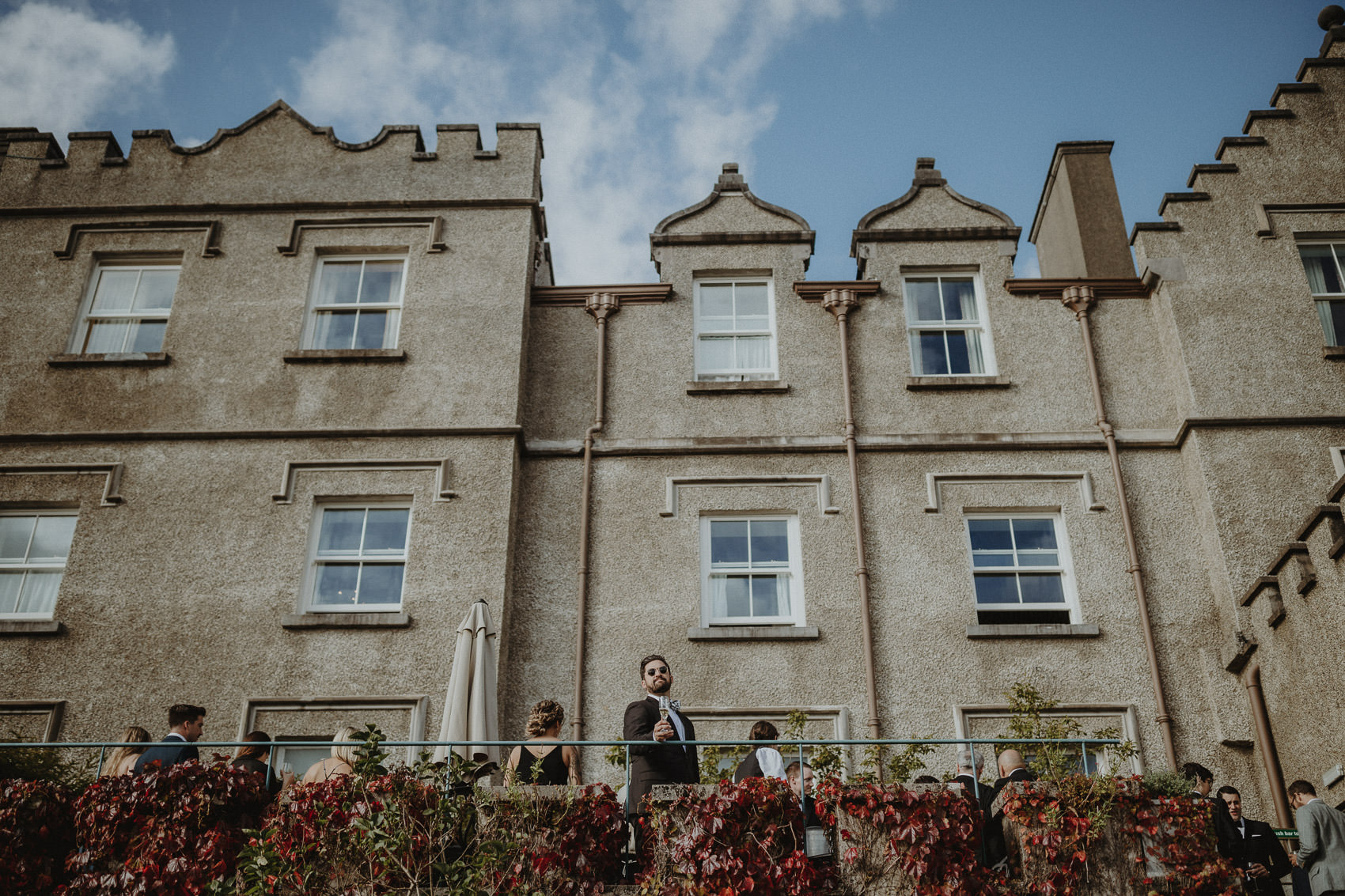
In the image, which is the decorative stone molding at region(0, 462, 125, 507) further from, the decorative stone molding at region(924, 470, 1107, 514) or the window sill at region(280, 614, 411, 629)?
the decorative stone molding at region(924, 470, 1107, 514)

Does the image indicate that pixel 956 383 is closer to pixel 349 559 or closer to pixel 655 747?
pixel 349 559

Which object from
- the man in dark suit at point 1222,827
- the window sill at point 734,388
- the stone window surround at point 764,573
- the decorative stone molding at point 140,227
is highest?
the decorative stone molding at point 140,227

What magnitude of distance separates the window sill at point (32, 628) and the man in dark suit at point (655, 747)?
7.58 m

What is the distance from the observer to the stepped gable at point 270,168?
55.2 ft

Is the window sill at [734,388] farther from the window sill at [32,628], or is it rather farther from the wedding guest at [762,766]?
the window sill at [32,628]

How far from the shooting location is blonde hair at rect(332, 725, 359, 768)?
899cm

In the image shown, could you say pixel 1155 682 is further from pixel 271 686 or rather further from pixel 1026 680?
pixel 271 686

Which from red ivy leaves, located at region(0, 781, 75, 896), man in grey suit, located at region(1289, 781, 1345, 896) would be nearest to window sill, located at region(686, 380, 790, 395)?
man in grey suit, located at region(1289, 781, 1345, 896)

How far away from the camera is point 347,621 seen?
1362cm

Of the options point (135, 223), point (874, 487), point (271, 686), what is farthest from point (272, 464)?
point (874, 487)

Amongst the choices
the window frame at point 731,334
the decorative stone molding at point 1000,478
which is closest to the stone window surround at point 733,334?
the window frame at point 731,334

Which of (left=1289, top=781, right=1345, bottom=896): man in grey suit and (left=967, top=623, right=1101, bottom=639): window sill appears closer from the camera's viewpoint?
(left=1289, top=781, right=1345, bottom=896): man in grey suit

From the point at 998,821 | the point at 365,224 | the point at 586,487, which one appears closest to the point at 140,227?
the point at 365,224

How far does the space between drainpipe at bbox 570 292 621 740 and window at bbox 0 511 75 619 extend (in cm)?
594
